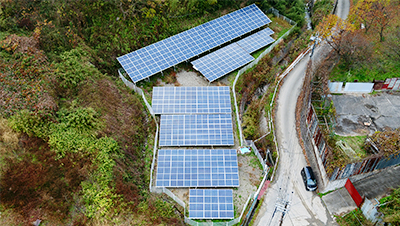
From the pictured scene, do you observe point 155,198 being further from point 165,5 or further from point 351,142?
point 165,5

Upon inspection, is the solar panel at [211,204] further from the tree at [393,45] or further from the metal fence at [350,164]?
Result: the tree at [393,45]

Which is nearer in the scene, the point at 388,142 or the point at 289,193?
the point at 388,142

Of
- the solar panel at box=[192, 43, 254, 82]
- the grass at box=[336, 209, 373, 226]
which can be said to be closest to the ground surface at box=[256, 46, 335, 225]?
the grass at box=[336, 209, 373, 226]

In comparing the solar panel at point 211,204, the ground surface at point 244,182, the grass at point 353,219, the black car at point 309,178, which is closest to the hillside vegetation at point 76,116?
the ground surface at point 244,182

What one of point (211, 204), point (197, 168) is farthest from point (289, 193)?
point (197, 168)

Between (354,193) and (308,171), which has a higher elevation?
(354,193)

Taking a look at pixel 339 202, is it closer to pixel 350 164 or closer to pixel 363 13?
pixel 350 164
